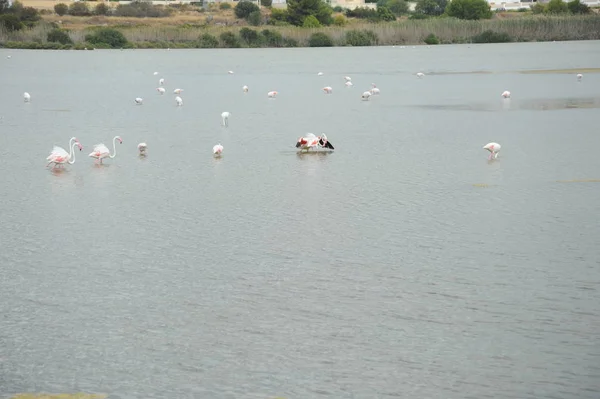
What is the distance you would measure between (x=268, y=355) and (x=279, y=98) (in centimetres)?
1868

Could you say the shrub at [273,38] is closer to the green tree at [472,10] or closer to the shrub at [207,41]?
the shrub at [207,41]

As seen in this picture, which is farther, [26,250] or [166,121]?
[166,121]

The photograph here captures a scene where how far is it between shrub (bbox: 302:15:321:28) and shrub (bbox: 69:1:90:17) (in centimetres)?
2425

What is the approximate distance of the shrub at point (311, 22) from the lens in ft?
250

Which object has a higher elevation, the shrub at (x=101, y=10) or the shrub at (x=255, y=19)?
the shrub at (x=101, y=10)

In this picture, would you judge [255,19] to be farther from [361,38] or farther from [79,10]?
[361,38]

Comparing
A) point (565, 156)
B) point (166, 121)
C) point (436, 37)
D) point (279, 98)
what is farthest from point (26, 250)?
point (436, 37)

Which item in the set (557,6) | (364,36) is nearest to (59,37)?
(364,36)

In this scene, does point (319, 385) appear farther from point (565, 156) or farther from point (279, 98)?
point (279, 98)

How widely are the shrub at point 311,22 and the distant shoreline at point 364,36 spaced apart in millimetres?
8548

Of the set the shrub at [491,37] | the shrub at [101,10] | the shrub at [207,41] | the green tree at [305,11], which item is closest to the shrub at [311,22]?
the green tree at [305,11]

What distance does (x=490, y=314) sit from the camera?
672 cm

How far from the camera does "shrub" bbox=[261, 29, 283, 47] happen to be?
6512 cm

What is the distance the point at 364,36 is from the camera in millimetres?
62969
